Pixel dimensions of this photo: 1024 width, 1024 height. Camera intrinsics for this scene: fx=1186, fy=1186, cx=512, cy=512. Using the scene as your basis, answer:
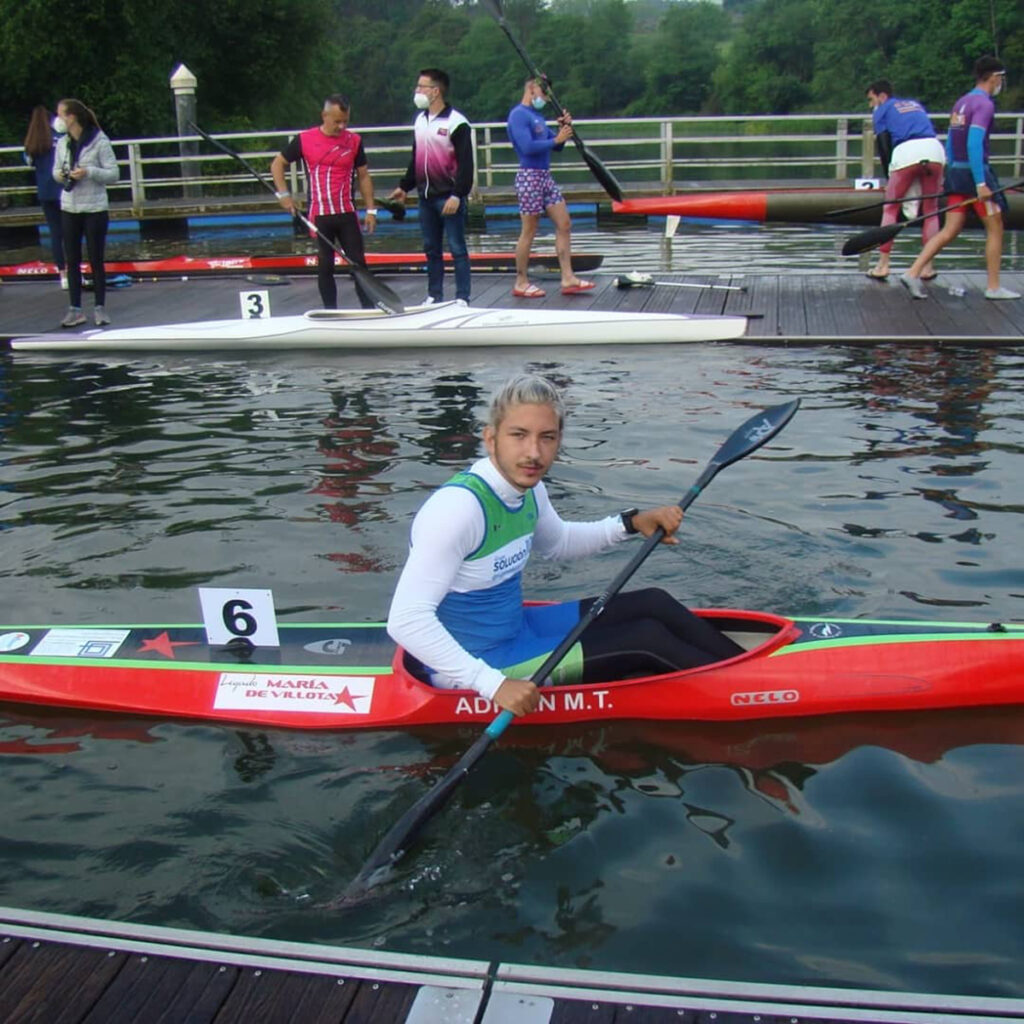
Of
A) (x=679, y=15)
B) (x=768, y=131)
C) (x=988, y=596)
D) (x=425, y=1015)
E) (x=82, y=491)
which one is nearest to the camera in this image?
(x=425, y=1015)

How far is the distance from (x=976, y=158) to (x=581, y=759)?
285 inches

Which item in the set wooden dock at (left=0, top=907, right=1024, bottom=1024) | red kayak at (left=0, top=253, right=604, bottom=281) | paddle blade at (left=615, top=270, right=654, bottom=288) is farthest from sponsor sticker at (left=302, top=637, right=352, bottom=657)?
red kayak at (left=0, top=253, right=604, bottom=281)

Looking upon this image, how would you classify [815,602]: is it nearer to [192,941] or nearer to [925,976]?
[925,976]

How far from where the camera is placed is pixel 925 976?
116 inches

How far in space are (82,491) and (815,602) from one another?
4.19 meters

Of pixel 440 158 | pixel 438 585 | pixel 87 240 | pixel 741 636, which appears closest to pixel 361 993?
pixel 438 585

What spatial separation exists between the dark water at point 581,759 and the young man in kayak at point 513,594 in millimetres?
297

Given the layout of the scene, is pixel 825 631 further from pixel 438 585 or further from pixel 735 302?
pixel 735 302

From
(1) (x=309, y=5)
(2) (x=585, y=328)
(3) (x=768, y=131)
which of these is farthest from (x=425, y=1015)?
(3) (x=768, y=131)

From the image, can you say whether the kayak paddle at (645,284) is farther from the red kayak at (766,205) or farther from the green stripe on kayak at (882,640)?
the green stripe on kayak at (882,640)

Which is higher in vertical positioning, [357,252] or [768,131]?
[768,131]

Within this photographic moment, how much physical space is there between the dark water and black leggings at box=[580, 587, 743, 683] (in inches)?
9.3

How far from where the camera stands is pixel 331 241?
32.6 feet

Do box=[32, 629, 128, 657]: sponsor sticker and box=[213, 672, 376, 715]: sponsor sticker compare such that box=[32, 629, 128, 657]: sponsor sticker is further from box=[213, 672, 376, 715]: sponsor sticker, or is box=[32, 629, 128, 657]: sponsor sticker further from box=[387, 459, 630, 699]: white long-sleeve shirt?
box=[387, 459, 630, 699]: white long-sleeve shirt
